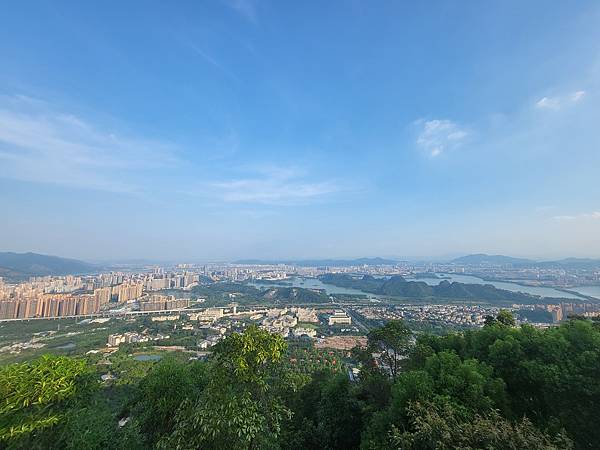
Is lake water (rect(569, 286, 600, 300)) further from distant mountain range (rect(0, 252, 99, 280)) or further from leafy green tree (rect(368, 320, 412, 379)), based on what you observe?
distant mountain range (rect(0, 252, 99, 280))

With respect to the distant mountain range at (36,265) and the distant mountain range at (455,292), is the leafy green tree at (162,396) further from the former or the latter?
the distant mountain range at (36,265)

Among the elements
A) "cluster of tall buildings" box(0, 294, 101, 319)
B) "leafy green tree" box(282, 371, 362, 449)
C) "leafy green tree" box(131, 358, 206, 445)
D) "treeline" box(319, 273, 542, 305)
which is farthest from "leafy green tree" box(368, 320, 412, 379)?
"cluster of tall buildings" box(0, 294, 101, 319)

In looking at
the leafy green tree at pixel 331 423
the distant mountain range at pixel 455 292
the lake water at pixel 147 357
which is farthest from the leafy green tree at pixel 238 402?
the distant mountain range at pixel 455 292

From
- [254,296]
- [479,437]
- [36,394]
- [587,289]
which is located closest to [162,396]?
[36,394]

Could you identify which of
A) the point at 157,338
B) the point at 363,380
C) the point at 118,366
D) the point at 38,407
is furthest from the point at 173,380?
the point at 157,338

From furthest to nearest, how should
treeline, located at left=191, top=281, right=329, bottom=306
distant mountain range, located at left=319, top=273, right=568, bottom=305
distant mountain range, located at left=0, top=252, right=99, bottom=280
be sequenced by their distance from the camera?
distant mountain range, located at left=0, top=252, right=99, bottom=280
treeline, located at left=191, top=281, right=329, bottom=306
distant mountain range, located at left=319, top=273, right=568, bottom=305
